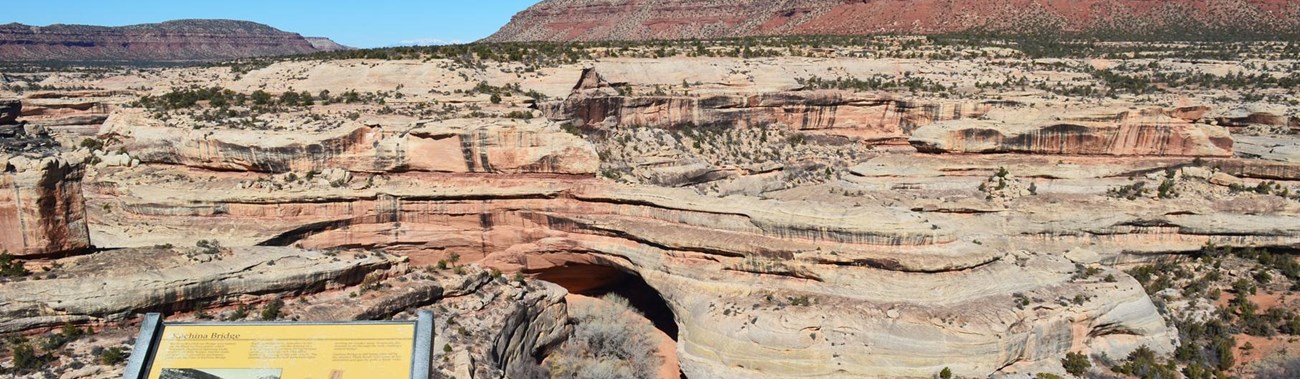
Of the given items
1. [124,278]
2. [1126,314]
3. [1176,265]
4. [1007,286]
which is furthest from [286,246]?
[1176,265]

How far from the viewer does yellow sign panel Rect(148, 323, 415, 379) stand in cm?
1326

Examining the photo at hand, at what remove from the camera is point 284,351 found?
13.5 meters

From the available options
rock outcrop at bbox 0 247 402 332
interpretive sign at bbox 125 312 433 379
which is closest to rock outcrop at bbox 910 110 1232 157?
rock outcrop at bbox 0 247 402 332

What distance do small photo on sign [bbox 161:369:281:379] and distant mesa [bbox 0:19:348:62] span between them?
117891 millimetres

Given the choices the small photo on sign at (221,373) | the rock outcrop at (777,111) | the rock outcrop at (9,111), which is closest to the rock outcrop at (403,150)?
the rock outcrop at (777,111)

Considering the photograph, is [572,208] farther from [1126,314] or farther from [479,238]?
[1126,314]

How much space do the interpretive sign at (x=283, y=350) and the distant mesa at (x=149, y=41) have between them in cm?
11748

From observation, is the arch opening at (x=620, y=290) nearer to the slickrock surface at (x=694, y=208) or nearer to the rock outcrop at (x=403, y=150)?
the slickrock surface at (x=694, y=208)

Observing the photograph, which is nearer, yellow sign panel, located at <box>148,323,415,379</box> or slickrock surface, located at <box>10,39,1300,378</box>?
yellow sign panel, located at <box>148,323,415,379</box>

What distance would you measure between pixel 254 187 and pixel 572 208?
8.24 m

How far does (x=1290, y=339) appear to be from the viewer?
2252cm

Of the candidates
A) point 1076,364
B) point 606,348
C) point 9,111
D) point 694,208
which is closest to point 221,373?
point 606,348

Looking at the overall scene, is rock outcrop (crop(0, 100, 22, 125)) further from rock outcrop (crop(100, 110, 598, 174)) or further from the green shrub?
the green shrub

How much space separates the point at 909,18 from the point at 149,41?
13252 cm
